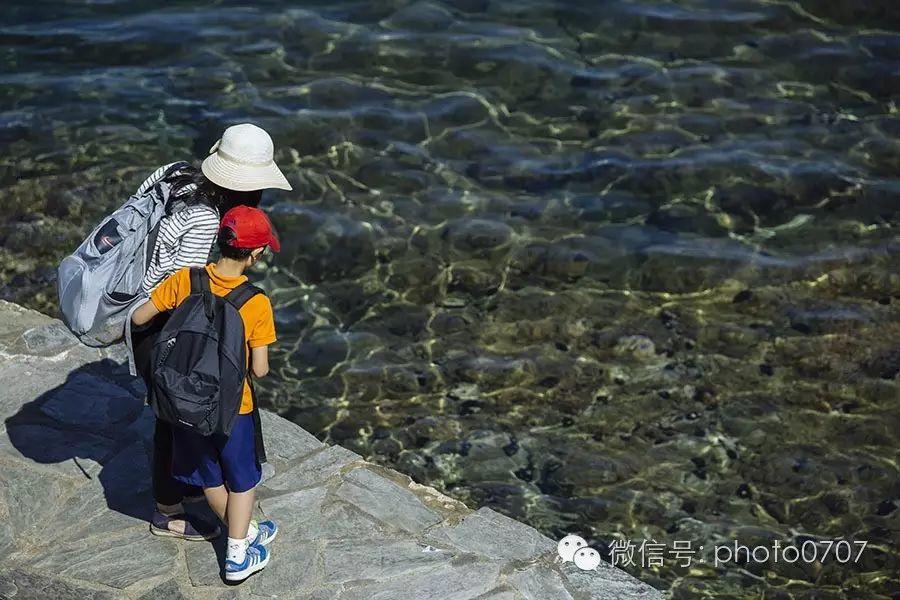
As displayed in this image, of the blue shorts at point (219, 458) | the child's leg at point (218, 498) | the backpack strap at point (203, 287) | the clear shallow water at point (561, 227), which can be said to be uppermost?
the backpack strap at point (203, 287)

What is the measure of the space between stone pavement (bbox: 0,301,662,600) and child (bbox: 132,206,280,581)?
227 millimetres

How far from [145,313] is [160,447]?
83cm

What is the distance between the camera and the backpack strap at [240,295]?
187 inches

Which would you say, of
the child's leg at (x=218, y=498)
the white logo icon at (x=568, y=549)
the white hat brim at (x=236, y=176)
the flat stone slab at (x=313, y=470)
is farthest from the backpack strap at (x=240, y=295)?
the white logo icon at (x=568, y=549)

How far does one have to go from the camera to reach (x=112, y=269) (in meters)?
5.12

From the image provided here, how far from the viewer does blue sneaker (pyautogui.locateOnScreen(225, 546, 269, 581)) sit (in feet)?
17.5

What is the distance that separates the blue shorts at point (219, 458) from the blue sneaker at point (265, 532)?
18.6 inches

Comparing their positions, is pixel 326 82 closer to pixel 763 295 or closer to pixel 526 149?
pixel 526 149

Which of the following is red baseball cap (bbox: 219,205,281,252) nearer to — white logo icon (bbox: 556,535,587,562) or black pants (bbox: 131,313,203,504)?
black pants (bbox: 131,313,203,504)

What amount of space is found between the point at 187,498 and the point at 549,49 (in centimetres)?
812

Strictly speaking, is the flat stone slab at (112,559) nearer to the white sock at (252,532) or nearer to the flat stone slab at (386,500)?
the white sock at (252,532)

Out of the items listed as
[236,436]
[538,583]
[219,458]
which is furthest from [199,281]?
[538,583]

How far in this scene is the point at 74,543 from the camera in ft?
18.5

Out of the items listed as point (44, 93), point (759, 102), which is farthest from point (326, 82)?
point (759, 102)
